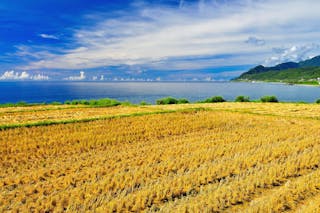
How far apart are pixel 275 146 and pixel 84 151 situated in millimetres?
8335

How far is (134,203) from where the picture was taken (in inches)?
253

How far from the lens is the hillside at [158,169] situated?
6457 millimetres

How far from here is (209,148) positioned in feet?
37.7

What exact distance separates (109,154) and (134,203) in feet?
15.1

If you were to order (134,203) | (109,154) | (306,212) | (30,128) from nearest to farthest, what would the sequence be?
1. (306,212)
2. (134,203)
3. (109,154)
4. (30,128)

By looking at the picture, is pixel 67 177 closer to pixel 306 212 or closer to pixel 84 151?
pixel 84 151

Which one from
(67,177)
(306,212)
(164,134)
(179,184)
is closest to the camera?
(306,212)

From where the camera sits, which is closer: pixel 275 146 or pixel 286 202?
pixel 286 202

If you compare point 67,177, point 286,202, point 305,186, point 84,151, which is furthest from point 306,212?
point 84,151

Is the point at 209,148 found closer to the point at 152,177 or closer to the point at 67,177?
the point at 152,177

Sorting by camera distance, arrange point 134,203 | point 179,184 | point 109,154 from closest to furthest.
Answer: point 134,203 → point 179,184 → point 109,154

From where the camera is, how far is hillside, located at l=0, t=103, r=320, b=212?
6457mm

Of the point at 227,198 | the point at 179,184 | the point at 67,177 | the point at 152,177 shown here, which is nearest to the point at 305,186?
the point at 227,198

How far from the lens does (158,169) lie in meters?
8.75
